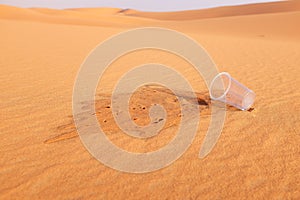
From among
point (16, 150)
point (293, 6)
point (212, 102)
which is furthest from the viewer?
point (293, 6)

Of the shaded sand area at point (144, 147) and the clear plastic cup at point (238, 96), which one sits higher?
the clear plastic cup at point (238, 96)

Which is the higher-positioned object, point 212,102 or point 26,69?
point 26,69

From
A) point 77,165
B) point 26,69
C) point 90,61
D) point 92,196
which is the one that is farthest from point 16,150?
point 90,61

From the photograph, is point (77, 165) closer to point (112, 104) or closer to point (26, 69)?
point (112, 104)

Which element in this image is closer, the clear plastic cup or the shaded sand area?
the shaded sand area

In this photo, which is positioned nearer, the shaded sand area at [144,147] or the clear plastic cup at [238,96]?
the shaded sand area at [144,147]

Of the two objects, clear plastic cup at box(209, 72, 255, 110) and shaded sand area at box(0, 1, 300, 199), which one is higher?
clear plastic cup at box(209, 72, 255, 110)

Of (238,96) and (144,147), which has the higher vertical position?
(238,96)

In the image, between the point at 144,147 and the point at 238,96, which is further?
the point at 238,96

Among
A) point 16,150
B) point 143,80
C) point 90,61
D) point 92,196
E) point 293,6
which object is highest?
point 293,6

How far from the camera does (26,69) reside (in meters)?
5.79

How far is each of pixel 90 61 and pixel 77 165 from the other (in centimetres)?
490

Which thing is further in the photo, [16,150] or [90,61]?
[90,61]

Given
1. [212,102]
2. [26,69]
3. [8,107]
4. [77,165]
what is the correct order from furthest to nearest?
[26,69] < [212,102] < [8,107] < [77,165]
